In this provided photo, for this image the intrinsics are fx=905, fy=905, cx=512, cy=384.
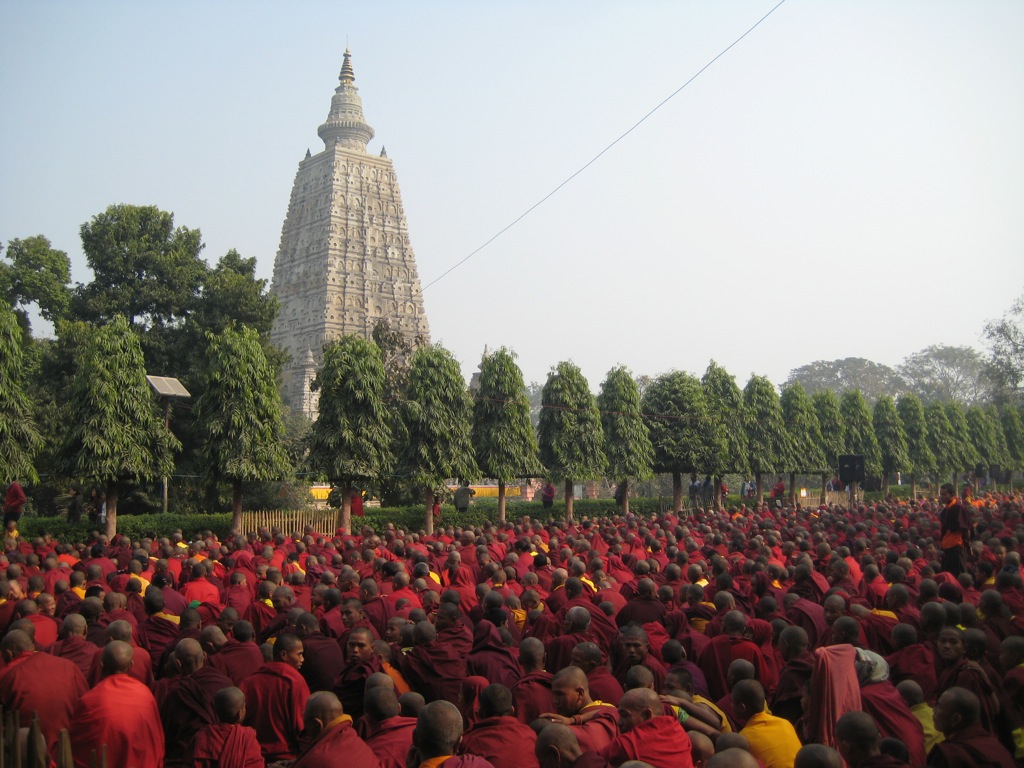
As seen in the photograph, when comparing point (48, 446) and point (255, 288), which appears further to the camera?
point (255, 288)

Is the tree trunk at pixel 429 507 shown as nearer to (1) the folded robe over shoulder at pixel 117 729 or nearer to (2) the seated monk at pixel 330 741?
(1) the folded robe over shoulder at pixel 117 729

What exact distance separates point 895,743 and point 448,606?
4.40m

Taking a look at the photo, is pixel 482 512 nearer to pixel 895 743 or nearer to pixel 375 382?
pixel 375 382

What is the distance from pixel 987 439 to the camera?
179ft

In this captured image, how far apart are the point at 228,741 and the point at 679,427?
32.0 m

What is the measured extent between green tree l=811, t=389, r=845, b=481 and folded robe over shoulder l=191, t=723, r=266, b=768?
41140 mm

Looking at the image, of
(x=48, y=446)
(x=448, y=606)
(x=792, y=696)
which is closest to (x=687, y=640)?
(x=792, y=696)

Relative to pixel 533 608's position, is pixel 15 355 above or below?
above

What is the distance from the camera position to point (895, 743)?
5.16m

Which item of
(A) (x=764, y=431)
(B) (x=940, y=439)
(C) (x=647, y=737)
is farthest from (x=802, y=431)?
(C) (x=647, y=737)

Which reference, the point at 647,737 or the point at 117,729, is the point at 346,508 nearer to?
the point at 117,729

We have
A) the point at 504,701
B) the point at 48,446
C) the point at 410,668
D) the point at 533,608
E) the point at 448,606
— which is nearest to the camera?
the point at 504,701

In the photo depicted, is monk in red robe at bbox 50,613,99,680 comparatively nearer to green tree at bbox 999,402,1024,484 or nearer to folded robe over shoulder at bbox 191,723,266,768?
folded robe over shoulder at bbox 191,723,266,768

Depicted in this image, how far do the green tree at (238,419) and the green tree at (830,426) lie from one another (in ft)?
92.3
